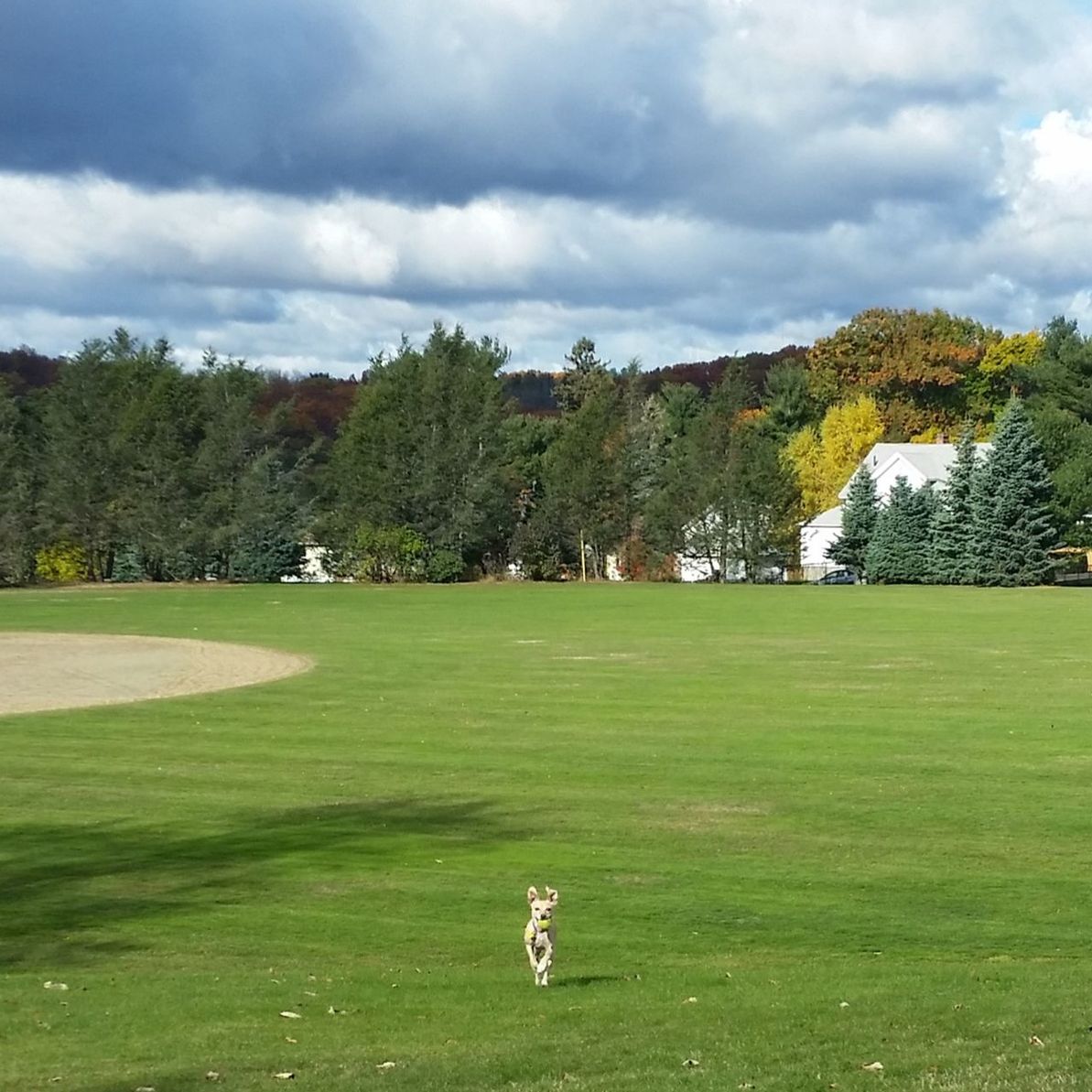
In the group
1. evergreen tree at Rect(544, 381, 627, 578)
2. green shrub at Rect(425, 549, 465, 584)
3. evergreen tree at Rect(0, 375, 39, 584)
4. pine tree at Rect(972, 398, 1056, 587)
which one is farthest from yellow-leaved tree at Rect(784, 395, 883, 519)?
evergreen tree at Rect(0, 375, 39, 584)

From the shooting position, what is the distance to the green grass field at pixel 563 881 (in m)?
8.03

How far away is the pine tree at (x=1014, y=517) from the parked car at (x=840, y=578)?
11298 mm

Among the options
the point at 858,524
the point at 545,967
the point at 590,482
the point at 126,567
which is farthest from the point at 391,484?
the point at 545,967

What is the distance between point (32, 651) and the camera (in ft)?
122

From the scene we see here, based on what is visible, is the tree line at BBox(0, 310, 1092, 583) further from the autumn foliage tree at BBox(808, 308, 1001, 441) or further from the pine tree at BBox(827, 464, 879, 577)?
the autumn foliage tree at BBox(808, 308, 1001, 441)

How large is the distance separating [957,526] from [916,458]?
60.6 feet

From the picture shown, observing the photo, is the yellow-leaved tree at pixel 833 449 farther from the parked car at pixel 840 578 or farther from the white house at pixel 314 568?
the white house at pixel 314 568

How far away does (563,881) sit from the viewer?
534 inches

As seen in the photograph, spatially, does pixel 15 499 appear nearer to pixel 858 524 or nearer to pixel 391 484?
pixel 391 484

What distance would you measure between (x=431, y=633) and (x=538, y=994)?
3309 cm

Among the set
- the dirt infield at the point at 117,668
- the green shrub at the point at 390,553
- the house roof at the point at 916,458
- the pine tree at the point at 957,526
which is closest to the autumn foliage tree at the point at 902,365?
the house roof at the point at 916,458

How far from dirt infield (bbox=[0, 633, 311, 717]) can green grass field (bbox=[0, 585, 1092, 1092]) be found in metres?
1.65

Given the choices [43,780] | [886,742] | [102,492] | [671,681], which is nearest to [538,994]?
[43,780]

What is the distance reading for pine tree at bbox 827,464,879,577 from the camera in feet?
274
